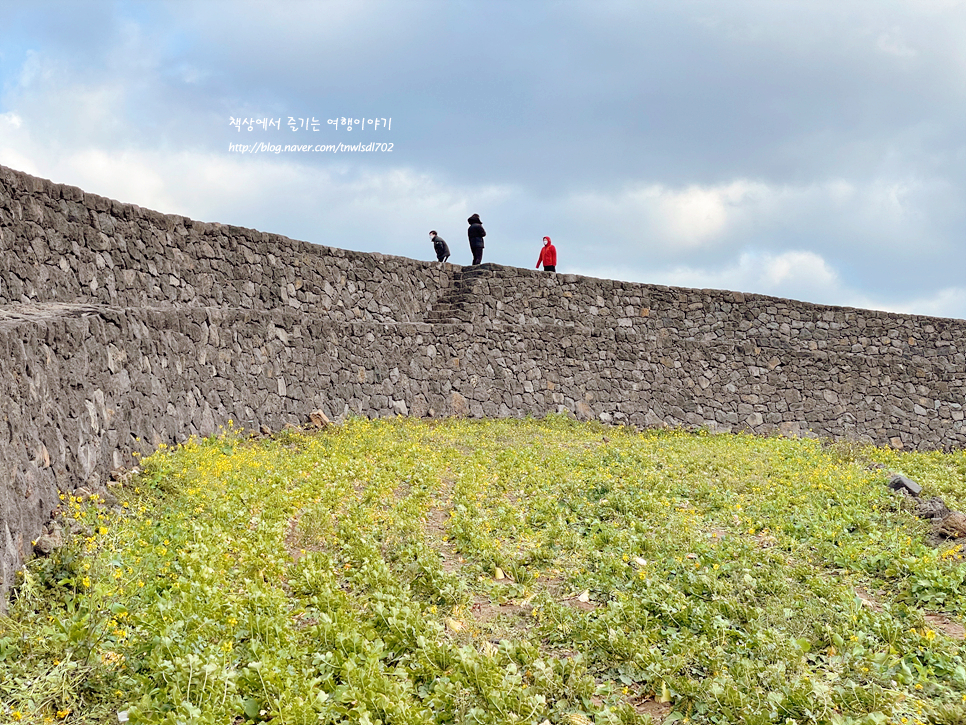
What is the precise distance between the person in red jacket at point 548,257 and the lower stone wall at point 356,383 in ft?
6.41

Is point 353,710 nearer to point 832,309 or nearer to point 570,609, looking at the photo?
point 570,609

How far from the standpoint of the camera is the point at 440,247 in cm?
1967

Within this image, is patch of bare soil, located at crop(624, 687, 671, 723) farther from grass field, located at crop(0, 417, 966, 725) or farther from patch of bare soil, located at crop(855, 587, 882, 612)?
patch of bare soil, located at crop(855, 587, 882, 612)

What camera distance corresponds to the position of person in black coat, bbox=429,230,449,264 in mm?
19656

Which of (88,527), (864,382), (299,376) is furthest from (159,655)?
(864,382)

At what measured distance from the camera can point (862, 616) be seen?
18.0ft

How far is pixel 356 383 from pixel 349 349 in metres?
0.66

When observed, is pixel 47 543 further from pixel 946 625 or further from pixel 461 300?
pixel 461 300

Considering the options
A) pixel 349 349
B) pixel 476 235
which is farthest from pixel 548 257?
pixel 349 349

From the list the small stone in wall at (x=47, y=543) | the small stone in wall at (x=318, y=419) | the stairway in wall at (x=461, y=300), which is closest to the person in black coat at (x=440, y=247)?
the stairway in wall at (x=461, y=300)

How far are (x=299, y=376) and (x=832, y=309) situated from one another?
54.0ft

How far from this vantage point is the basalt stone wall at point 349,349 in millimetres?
7863

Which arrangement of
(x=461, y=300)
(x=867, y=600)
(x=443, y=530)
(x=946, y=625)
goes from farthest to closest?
(x=461, y=300) < (x=443, y=530) < (x=867, y=600) < (x=946, y=625)

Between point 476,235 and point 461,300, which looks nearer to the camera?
point 461,300
